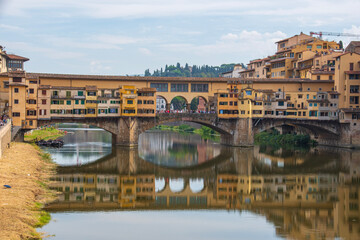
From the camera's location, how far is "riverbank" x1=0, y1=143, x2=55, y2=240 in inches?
819

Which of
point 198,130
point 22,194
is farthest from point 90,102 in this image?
point 198,130

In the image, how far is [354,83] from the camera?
200 ft

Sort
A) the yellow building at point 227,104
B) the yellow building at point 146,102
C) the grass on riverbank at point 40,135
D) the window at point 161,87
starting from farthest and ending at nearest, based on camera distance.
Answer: the grass on riverbank at point 40,135, the window at point 161,87, the yellow building at point 227,104, the yellow building at point 146,102

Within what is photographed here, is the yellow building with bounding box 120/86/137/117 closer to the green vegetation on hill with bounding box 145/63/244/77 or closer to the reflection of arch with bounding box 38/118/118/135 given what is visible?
the reflection of arch with bounding box 38/118/118/135

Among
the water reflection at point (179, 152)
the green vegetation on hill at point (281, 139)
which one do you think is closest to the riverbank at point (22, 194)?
the water reflection at point (179, 152)

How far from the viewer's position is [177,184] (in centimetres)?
3734

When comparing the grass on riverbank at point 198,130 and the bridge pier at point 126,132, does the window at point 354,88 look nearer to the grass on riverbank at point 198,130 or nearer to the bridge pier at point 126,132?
the grass on riverbank at point 198,130

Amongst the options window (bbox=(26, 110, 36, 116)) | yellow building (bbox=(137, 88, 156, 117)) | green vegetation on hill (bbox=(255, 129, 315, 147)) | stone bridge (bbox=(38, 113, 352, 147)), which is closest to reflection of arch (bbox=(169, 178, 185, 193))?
stone bridge (bbox=(38, 113, 352, 147))

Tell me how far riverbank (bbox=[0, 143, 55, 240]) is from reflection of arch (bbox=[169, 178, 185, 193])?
29.8 ft

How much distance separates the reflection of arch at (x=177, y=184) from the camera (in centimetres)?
3544

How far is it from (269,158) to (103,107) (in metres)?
20.0

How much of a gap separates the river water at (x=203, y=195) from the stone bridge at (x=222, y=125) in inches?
136

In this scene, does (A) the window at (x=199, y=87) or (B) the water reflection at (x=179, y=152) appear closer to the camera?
(B) the water reflection at (x=179, y=152)

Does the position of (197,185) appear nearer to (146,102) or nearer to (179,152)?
(179,152)
